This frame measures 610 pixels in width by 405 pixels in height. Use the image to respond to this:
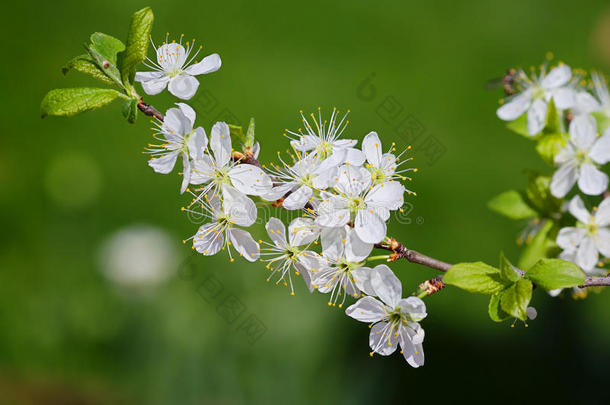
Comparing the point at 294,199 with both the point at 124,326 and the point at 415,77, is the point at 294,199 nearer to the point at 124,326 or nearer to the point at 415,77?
the point at 124,326

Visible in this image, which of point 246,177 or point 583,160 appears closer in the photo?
point 246,177

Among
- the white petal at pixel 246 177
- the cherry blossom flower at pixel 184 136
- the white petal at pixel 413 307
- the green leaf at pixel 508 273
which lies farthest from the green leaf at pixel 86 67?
the green leaf at pixel 508 273

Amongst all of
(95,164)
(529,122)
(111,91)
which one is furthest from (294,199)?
(95,164)

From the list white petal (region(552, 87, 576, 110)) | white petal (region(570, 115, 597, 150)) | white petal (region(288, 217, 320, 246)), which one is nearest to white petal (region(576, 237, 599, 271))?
white petal (region(570, 115, 597, 150))

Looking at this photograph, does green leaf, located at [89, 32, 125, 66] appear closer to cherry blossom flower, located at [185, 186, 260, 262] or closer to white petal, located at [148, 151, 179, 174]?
white petal, located at [148, 151, 179, 174]

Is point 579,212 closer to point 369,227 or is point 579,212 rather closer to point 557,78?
point 557,78

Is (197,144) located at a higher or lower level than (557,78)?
lower

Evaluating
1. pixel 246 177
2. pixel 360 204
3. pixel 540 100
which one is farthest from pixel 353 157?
pixel 540 100
